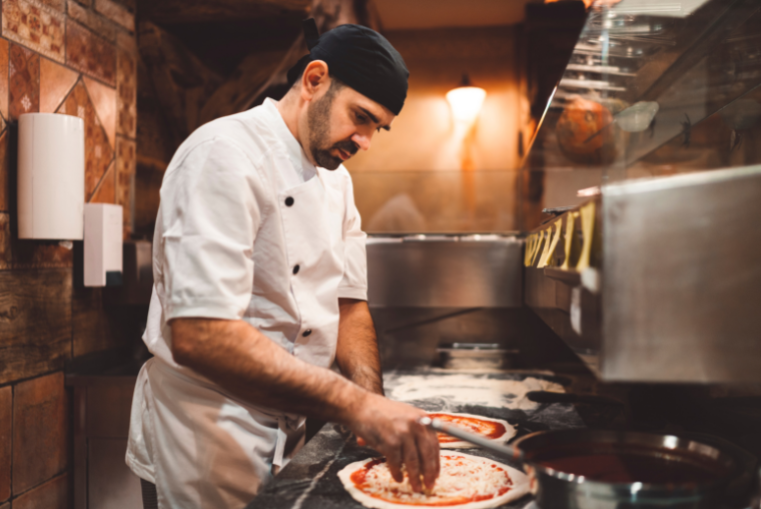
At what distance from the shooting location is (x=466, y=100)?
3064 millimetres

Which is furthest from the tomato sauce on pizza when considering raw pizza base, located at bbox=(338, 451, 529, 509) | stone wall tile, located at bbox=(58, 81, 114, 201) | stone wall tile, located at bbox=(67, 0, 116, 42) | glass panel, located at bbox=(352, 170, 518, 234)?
stone wall tile, located at bbox=(67, 0, 116, 42)

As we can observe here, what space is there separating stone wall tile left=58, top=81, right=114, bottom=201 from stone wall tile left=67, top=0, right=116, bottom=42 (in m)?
0.28

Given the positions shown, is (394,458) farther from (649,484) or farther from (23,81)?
(23,81)

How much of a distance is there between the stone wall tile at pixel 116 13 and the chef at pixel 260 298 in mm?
1539

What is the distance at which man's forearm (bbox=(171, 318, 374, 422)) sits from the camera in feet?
3.49

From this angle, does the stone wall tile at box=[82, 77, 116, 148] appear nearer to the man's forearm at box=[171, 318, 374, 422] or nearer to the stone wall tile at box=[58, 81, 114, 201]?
the stone wall tile at box=[58, 81, 114, 201]

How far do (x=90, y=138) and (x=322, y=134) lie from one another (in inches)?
59.3

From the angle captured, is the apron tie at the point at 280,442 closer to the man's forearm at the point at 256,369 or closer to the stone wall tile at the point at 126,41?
the man's forearm at the point at 256,369

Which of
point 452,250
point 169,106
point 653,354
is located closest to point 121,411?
point 452,250

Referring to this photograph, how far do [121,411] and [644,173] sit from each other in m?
2.16

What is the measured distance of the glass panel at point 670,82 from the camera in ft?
3.74

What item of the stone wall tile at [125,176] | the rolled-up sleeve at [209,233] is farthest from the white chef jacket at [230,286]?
the stone wall tile at [125,176]

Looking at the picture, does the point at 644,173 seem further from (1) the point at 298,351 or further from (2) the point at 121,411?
(2) the point at 121,411

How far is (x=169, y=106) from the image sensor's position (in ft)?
10.5
